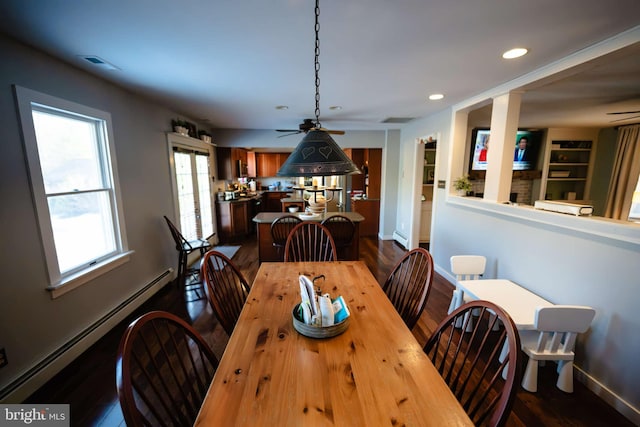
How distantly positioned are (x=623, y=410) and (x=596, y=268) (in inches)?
34.6

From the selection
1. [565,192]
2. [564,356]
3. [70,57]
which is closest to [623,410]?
[564,356]

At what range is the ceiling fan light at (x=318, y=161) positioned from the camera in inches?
59.9

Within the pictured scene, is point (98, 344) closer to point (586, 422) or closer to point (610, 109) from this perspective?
point (586, 422)

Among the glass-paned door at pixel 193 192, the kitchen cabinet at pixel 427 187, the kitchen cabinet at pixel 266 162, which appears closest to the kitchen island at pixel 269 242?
the glass-paned door at pixel 193 192

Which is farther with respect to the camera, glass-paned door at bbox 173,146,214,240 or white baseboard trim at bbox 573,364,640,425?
glass-paned door at bbox 173,146,214,240

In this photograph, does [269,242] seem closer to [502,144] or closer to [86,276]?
[86,276]

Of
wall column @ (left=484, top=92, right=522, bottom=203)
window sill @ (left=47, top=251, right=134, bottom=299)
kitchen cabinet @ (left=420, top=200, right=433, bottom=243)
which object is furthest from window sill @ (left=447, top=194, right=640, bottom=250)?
window sill @ (left=47, top=251, right=134, bottom=299)

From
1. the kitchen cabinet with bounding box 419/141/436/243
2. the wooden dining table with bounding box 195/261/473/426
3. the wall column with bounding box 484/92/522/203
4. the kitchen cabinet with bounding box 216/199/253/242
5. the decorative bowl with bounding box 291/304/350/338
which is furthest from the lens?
the kitchen cabinet with bounding box 216/199/253/242

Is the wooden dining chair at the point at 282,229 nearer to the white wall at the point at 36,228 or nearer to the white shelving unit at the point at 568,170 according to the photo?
the white wall at the point at 36,228

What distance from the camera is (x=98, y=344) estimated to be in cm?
218

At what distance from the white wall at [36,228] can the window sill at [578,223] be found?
12.7ft

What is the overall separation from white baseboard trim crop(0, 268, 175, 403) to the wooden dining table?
1601 mm

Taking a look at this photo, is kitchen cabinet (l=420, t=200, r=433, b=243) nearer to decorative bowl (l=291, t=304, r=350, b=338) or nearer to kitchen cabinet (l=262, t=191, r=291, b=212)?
kitchen cabinet (l=262, t=191, r=291, b=212)
